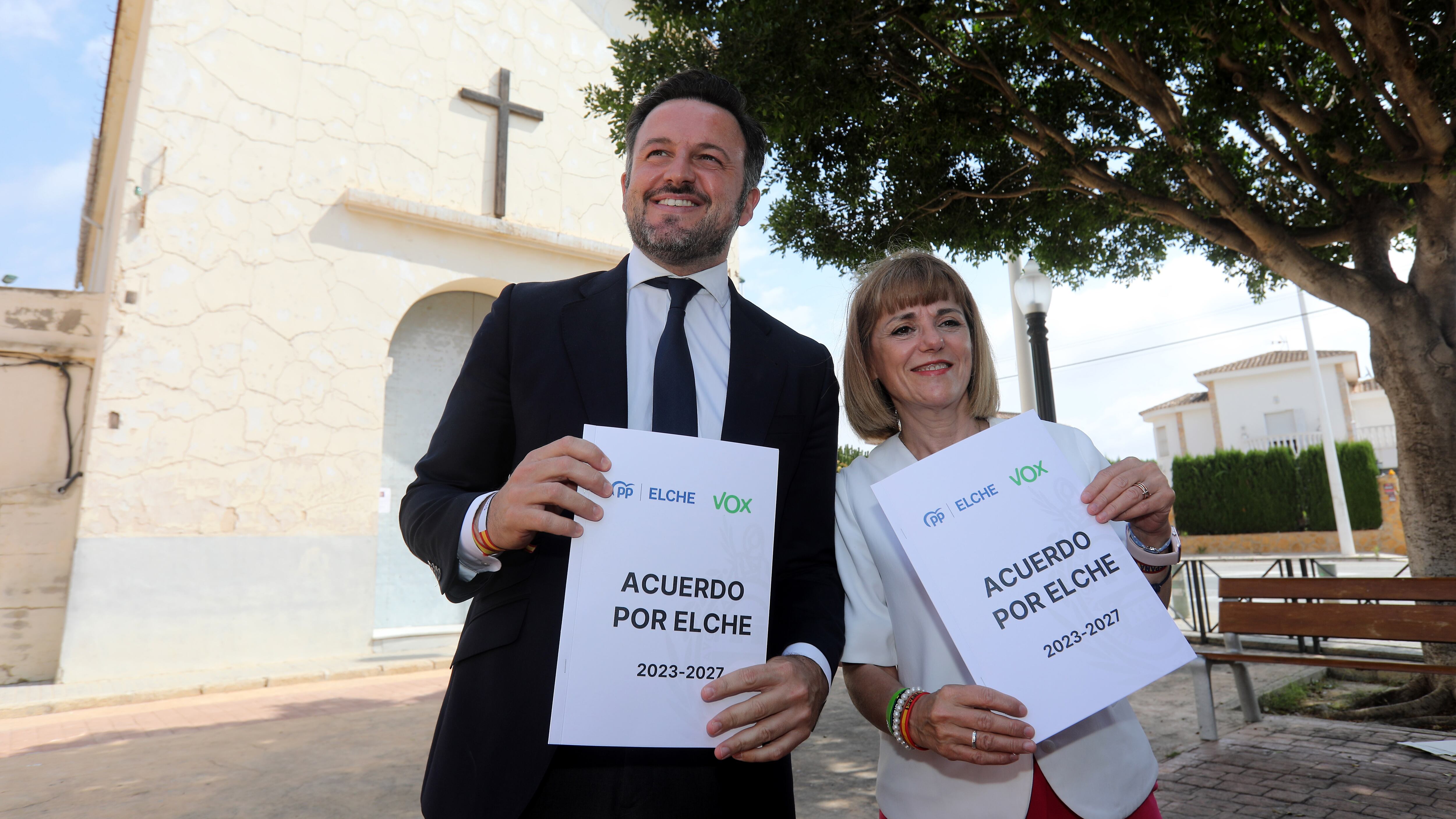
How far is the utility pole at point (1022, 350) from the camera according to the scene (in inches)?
319

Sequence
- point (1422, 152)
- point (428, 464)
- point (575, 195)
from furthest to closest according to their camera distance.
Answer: point (575, 195) < point (1422, 152) < point (428, 464)

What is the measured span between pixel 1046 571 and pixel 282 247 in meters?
9.47

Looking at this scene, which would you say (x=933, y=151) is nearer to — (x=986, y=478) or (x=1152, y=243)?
(x=1152, y=243)

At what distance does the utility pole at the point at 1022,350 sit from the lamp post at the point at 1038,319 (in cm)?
126

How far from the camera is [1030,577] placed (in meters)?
1.53

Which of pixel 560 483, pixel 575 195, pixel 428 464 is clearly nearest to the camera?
pixel 560 483

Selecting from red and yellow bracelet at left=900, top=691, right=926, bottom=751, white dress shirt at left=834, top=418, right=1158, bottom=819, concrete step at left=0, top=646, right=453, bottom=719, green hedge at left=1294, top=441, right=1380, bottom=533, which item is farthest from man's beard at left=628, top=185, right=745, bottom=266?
green hedge at left=1294, top=441, right=1380, bottom=533

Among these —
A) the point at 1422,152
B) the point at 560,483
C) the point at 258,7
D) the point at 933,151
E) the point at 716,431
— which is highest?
the point at 258,7

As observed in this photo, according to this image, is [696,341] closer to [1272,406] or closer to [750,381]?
[750,381]

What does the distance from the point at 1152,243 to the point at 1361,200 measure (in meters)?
1.80

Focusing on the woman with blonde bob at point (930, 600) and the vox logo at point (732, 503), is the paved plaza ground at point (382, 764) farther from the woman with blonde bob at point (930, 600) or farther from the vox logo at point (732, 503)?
the vox logo at point (732, 503)

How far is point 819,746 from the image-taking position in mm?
5176

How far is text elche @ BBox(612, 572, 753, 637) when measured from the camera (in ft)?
4.17

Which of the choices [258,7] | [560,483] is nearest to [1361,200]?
[560,483]
